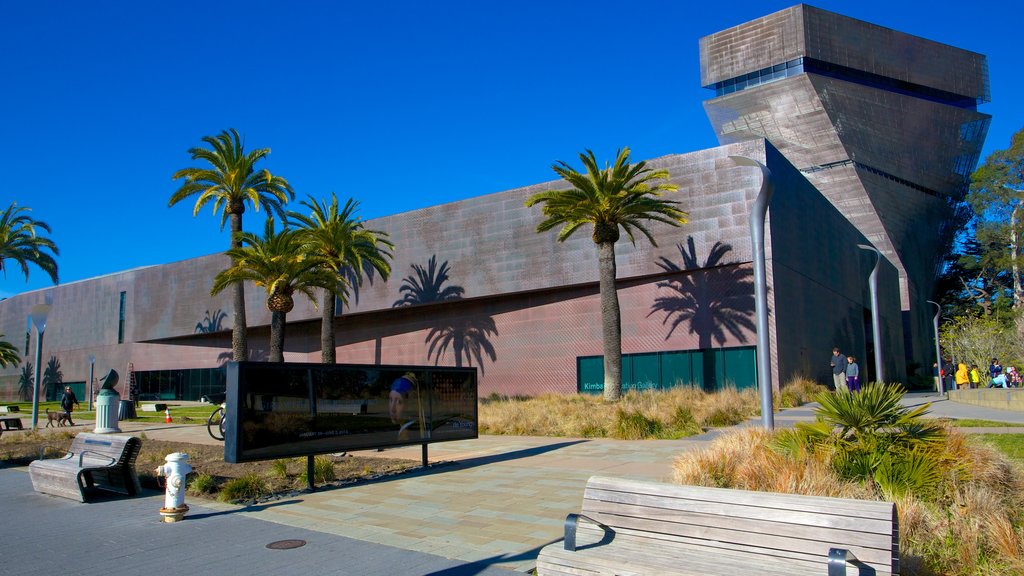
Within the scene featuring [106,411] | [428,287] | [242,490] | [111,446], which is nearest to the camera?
[242,490]

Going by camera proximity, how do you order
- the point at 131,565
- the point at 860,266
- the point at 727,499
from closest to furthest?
the point at 727,499 < the point at 131,565 < the point at 860,266

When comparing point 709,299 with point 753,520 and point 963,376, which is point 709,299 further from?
point 753,520

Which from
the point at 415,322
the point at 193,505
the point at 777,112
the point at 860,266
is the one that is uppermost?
the point at 777,112

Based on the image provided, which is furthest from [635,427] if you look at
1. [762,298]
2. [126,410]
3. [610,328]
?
[126,410]

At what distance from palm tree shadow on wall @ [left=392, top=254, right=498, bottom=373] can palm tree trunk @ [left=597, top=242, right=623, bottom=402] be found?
440 inches

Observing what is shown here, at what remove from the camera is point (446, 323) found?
41.8 meters

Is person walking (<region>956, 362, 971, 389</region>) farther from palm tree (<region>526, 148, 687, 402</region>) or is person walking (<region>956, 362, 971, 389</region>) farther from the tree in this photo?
the tree

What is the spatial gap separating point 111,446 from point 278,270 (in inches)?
994

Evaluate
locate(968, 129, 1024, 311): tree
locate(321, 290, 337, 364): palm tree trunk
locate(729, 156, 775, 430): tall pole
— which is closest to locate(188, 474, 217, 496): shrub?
locate(729, 156, 775, 430): tall pole

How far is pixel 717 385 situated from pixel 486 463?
20942 millimetres

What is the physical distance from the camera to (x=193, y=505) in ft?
32.1

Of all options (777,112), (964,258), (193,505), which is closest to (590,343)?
(193,505)

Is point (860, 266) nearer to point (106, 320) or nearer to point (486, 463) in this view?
point (486, 463)

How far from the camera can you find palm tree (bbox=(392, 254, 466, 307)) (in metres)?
40.2
